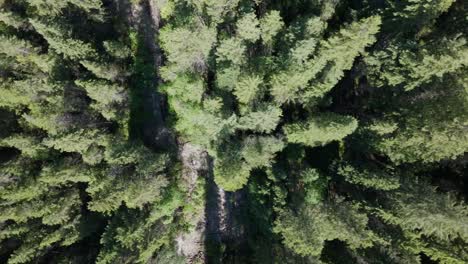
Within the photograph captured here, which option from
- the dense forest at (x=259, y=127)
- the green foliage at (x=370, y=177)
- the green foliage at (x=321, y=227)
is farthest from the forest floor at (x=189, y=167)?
the green foliage at (x=370, y=177)

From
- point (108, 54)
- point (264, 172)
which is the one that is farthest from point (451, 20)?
point (108, 54)

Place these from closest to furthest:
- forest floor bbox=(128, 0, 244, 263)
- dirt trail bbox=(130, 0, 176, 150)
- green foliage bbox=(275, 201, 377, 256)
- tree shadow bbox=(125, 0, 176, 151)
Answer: green foliage bbox=(275, 201, 377, 256) < tree shadow bbox=(125, 0, 176, 151) < dirt trail bbox=(130, 0, 176, 150) < forest floor bbox=(128, 0, 244, 263)

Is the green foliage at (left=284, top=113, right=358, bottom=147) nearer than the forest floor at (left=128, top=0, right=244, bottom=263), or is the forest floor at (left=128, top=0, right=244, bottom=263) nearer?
the green foliage at (left=284, top=113, right=358, bottom=147)

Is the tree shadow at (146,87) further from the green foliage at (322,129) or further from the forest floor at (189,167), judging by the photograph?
the green foliage at (322,129)

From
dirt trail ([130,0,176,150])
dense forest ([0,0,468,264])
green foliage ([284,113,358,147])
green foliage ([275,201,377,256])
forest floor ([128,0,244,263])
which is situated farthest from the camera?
forest floor ([128,0,244,263])

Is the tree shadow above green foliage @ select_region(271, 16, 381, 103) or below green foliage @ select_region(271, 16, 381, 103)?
above

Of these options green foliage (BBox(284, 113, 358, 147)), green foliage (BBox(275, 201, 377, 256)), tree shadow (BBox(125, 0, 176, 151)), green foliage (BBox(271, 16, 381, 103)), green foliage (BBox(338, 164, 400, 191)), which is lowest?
green foliage (BBox(275, 201, 377, 256))

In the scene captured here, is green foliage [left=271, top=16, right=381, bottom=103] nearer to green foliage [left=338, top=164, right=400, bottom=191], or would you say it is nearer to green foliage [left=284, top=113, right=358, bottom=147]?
green foliage [left=284, top=113, right=358, bottom=147]

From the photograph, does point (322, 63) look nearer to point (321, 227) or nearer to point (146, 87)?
point (321, 227)

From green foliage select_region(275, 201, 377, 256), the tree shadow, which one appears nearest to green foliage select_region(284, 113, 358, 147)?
green foliage select_region(275, 201, 377, 256)
